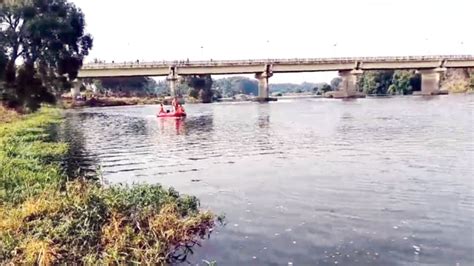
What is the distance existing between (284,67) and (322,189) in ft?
341

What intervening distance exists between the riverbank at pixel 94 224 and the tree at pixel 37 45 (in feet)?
138

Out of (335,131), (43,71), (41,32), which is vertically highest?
(41,32)

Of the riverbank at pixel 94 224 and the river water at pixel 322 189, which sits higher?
the riverbank at pixel 94 224

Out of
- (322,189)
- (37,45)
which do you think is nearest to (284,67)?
(37,45)

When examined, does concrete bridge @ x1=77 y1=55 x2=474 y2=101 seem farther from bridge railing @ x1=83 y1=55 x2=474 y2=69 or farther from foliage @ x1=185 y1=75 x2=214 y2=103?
foliage @ x1=185 y1=75 x2=214 y2=103

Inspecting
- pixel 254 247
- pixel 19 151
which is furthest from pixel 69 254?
pixel 19 151

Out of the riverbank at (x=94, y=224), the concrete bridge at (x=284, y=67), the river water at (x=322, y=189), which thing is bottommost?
the river water at (x=322, y=189)

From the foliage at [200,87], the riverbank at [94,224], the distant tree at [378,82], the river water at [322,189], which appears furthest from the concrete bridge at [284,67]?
the riverbank at [94,224]

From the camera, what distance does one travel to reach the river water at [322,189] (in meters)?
11.9

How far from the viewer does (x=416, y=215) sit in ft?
47.5

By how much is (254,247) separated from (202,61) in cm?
10546

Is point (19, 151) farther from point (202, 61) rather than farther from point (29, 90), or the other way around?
point (202, 61)

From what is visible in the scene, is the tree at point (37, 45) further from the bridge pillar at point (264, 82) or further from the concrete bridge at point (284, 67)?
the bridge pillar at point (264, 82)

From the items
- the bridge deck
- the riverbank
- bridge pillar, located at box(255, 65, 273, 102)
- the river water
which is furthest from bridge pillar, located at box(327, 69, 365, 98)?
the riverbank
